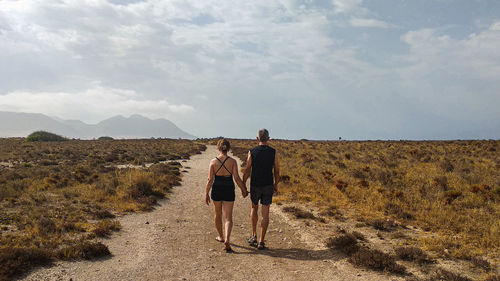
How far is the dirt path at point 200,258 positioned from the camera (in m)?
5.49

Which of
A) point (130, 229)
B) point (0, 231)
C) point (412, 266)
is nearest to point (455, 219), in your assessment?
point (412, 266)

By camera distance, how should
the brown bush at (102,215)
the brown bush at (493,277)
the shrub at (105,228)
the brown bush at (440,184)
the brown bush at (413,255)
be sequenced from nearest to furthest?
1. the brown bush at (493,277)
2. the brown bush at (413,255)
3. the shrub at (105,228)
4. the brown bush at (102,215)
5. the brown bush at (440,184)

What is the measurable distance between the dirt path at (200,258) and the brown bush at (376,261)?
7.6 inches

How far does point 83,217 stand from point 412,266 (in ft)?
29.3

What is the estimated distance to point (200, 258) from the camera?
6312 millimetres

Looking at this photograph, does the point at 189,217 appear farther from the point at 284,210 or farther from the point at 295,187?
the point at 295,187

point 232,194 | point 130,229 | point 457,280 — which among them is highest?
point 232,194

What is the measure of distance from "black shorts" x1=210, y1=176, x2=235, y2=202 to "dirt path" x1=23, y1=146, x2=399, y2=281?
1.27m

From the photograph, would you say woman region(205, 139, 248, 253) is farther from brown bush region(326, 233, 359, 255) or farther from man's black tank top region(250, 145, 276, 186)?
brown bush region(326, 233, 359, 255)

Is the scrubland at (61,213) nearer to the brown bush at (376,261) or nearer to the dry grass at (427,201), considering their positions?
the brown bush at (376,261)

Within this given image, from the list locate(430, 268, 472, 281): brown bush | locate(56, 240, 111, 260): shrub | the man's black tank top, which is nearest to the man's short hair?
the man's black tank top

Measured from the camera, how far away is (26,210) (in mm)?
9719

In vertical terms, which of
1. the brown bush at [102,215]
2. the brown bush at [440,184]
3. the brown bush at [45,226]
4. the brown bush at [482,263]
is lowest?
the brown bush at [102,215]

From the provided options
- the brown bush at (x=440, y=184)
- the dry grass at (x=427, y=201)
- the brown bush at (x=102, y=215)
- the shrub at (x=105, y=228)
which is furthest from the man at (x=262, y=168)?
the brown bush at (x=440, y=184)
